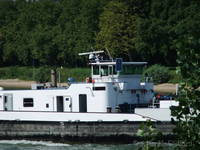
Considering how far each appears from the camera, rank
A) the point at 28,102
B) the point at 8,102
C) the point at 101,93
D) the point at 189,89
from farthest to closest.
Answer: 1. the point at 8,102
2. the point at 28,102
3. the point at 101,93
4. the point at 189,89

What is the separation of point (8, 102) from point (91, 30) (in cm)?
4464

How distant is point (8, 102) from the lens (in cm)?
3584

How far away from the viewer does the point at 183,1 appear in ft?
239

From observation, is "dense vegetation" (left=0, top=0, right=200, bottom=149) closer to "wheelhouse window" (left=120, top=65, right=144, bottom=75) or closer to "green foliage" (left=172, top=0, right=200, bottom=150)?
"wheelhouse window" (left=120, top=65, right=144, bottom=75)

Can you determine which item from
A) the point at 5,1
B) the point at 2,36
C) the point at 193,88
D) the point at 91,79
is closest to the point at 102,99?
the point at 91,79

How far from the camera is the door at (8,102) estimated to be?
117 feet

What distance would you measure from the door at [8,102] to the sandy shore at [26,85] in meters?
29.2

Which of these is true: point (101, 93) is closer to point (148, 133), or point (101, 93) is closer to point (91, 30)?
point (148, 133)

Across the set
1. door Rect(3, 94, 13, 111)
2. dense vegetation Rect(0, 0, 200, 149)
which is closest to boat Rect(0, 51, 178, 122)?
door Rect(3, 94, 13, 111)

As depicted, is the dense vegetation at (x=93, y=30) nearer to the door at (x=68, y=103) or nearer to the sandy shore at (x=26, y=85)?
the sandy shore at (x=26, y=85)

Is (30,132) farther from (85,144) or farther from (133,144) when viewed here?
(133,144)

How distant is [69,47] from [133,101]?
49.6 m

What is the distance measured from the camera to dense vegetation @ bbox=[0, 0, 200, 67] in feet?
234

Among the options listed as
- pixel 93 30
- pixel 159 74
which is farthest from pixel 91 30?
pixel 159 74
